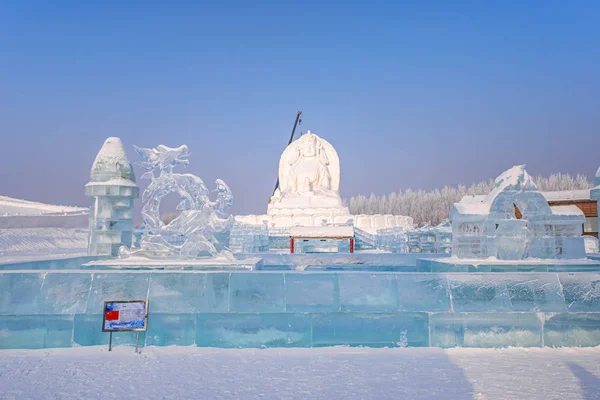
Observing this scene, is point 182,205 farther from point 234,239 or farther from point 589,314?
point 234,239

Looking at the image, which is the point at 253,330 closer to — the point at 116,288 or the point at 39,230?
the point at 116,288

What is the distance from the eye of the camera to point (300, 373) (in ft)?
14.5

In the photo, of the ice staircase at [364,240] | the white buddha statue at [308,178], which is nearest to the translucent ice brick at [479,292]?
the ice staircase at [364,240]

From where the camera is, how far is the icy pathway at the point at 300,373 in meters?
3.84

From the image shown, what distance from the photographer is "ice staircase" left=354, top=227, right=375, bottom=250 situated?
21.3 m

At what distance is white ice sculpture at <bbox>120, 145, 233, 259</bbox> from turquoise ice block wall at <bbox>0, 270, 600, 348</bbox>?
267 centimetres

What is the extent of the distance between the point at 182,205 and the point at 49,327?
3948 mm

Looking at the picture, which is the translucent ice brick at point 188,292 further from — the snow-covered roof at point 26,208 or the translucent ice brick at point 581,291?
the snow-covered roof at point 26,208

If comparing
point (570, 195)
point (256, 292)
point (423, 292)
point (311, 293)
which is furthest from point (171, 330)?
point (570, 195)

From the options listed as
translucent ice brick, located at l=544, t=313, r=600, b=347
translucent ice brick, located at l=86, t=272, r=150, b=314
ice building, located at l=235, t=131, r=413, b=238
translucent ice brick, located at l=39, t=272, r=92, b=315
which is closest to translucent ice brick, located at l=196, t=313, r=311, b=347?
translucent ice brick, located at l=86, t=272, r=150, b=314

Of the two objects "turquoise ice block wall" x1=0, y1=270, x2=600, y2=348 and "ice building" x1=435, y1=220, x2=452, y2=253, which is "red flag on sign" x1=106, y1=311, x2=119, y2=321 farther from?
"ice building" x1=435, y1=220, x2=452, y2=253

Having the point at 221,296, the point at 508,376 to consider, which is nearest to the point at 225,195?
the point at 221,296

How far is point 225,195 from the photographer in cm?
940

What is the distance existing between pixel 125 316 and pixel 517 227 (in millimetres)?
6500
